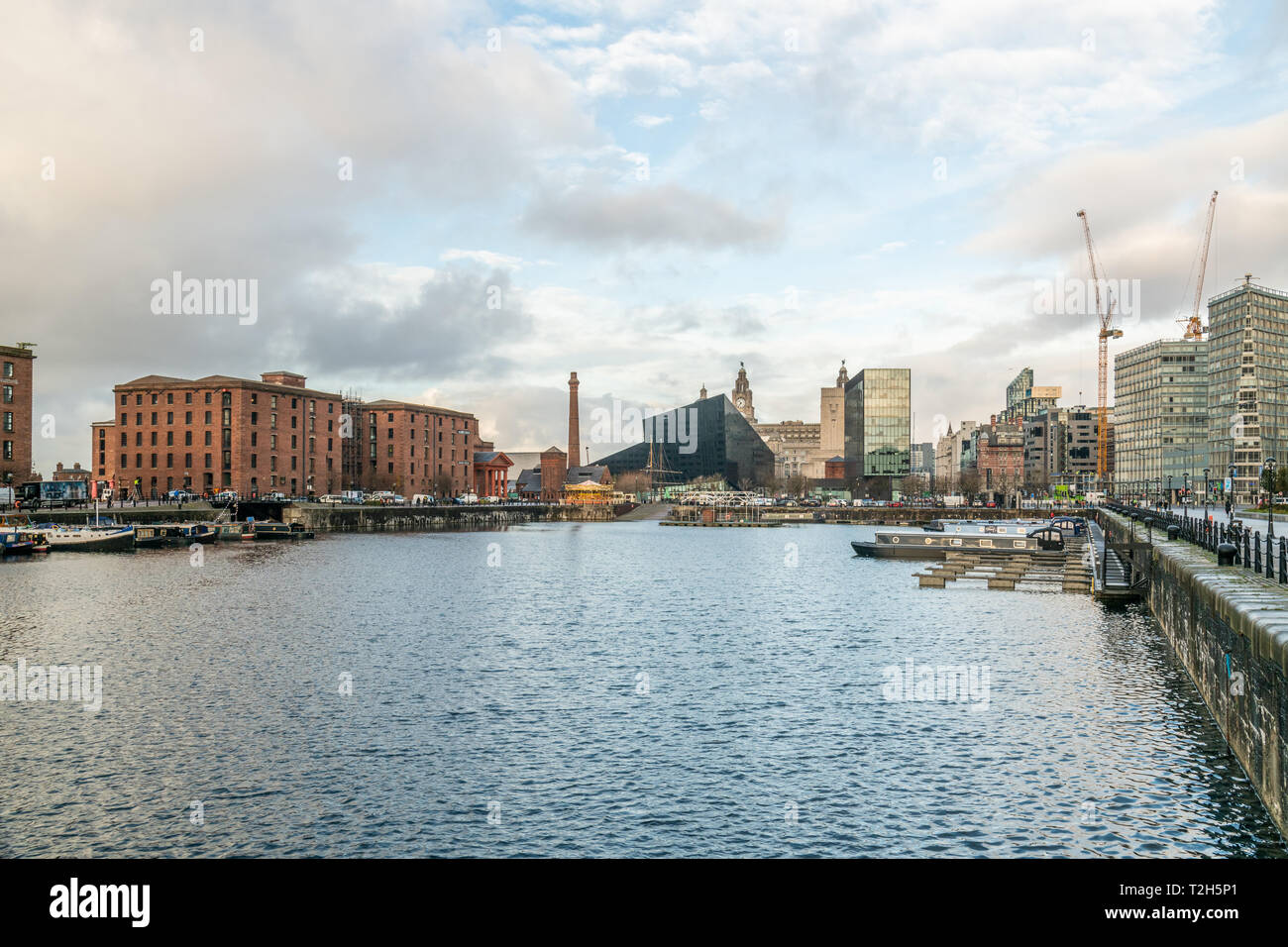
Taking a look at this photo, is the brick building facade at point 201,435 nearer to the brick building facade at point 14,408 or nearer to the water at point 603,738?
the brick building facade at point 14,408

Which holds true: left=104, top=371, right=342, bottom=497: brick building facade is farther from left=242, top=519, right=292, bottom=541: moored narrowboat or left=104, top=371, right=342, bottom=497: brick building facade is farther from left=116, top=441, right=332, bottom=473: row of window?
left=242, top=519, right=292, bottom=541: moored narrowboat

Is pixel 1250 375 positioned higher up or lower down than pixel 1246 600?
higher up

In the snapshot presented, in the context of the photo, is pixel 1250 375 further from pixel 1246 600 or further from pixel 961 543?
pixel 1246 600

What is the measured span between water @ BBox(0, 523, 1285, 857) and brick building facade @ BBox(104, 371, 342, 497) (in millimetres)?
95209

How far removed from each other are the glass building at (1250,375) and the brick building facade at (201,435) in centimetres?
17192

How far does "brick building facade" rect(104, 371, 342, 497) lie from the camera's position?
143m

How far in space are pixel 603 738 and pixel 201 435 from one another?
138 m

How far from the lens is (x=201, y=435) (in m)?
143

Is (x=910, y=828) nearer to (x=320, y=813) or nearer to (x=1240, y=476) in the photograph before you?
(x=320, y=813)
